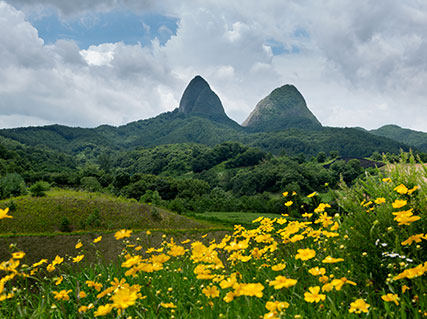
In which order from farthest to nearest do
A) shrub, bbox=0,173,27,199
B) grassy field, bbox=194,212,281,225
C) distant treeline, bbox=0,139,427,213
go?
distant treeline, bbox=0,139,427,213
shrub, bbox=0,173,27,199
grassy field, bbox=194,212,281,225

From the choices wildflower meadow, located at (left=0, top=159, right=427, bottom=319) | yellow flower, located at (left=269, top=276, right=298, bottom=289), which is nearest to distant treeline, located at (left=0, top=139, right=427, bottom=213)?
wildflower meadow, located at (left=0, top=159, right=427, bottom=319)

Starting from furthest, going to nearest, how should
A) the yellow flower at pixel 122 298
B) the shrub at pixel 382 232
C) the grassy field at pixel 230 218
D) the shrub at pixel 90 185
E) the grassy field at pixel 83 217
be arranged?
1. the shrub at pixel 90 185
2. the grassy field at pixel 230 218
3. the grassy field at pixel 83 217
4. the shrub at pixel 382 232
5. the yellow flower at pixel 122 298

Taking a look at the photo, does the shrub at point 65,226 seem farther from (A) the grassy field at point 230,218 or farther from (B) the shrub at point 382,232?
(B) the shrub at point 382,232

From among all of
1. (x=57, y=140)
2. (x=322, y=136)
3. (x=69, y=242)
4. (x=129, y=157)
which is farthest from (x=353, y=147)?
(x=57, y=140)

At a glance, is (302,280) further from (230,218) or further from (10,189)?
(10,189)

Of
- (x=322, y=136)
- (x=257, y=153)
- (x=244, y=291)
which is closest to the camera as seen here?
(x=244, y=291)

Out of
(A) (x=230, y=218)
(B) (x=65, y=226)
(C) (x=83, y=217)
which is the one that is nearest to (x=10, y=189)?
(C) (x=83, y=217)

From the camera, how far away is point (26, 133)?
506ft

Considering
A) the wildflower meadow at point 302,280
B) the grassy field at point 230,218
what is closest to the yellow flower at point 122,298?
the wildflower meadow at point 302,280

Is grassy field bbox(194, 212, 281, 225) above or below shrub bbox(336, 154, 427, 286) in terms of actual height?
below

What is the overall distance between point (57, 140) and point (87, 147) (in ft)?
80.8

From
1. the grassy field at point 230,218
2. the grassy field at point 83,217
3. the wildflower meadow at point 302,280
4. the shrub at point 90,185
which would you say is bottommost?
the grassy field at point 230,218

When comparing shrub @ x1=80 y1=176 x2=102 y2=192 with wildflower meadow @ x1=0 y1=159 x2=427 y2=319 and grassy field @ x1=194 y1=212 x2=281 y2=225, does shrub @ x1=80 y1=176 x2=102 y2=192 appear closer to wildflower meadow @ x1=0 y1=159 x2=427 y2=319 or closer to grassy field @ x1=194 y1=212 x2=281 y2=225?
grassy field @ x1=194 y1=212 x2=281 y2=225

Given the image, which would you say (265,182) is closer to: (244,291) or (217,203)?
(217,203)
